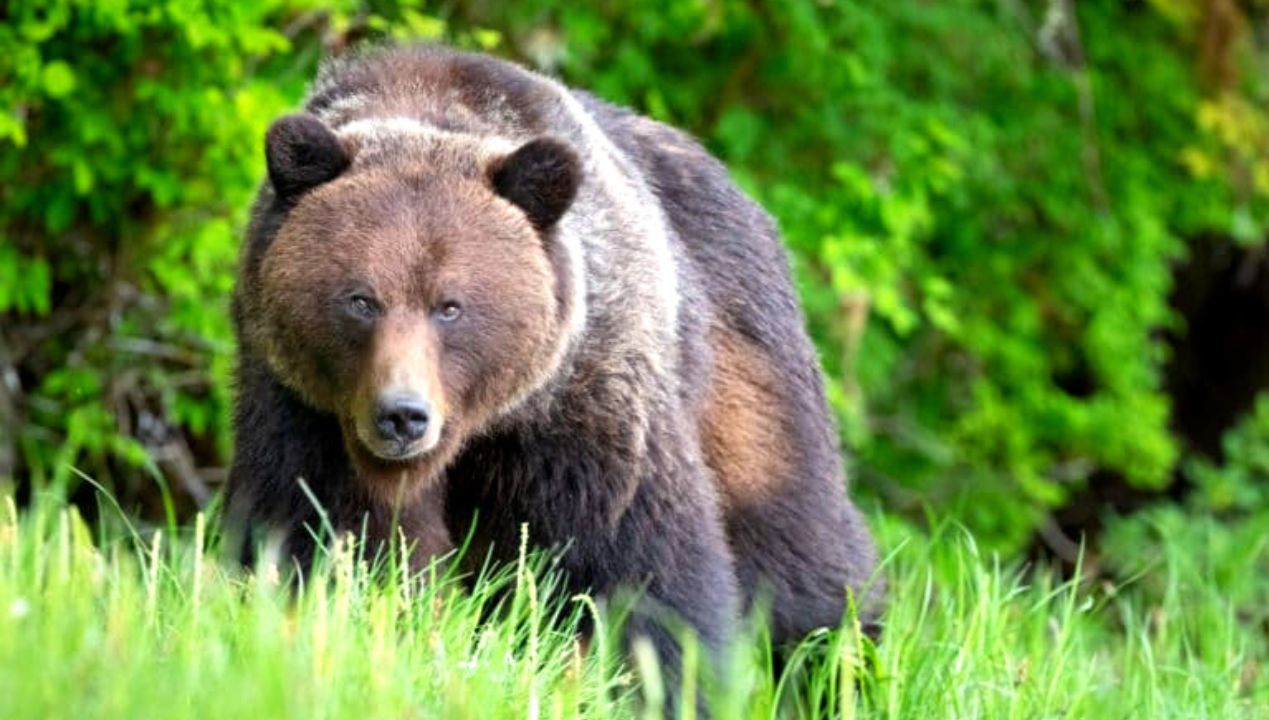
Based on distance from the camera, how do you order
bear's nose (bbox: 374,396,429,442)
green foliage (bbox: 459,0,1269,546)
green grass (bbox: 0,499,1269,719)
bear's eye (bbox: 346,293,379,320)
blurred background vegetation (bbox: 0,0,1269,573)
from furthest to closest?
1. green foliage (bbox: 459,0,1269,546)
2. blurred background vegetation (bbox: 0,0,1269,573)
3. bear's eye (bbox: 346,293,379,320)
4. bear's nose (bbox: 374,396,429,442)
5. green grass (bbox: 0,499,1269,719)

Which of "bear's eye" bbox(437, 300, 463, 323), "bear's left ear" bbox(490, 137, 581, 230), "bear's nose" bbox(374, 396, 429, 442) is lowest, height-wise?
"bear's nose" bbox(374, 396, 429, 442)

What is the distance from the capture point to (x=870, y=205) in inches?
444

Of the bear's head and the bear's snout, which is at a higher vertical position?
the bear's head

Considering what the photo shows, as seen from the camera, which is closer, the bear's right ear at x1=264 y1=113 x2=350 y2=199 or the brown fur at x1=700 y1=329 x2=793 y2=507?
the bear's right ear at x1=264 y1=113 x2=350 y2=199

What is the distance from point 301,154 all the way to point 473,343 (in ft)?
2.12

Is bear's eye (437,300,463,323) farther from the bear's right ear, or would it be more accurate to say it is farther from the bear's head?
the bear's right ear

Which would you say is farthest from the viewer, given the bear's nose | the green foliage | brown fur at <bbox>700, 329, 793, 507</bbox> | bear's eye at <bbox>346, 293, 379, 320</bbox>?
the green foliage

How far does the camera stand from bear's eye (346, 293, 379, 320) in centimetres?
559

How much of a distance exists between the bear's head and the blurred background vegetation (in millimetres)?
2153

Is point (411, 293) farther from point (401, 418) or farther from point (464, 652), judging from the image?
point (464, 652)

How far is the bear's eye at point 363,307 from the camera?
5594 millimetres

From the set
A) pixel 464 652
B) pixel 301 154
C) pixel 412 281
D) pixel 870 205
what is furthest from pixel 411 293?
pixel 870 205

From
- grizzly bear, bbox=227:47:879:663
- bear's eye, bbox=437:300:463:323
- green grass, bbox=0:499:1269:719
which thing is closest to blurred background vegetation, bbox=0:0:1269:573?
green grass, bbox=0:499:1269:719

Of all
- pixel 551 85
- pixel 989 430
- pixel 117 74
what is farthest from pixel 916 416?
pixel 551 85
